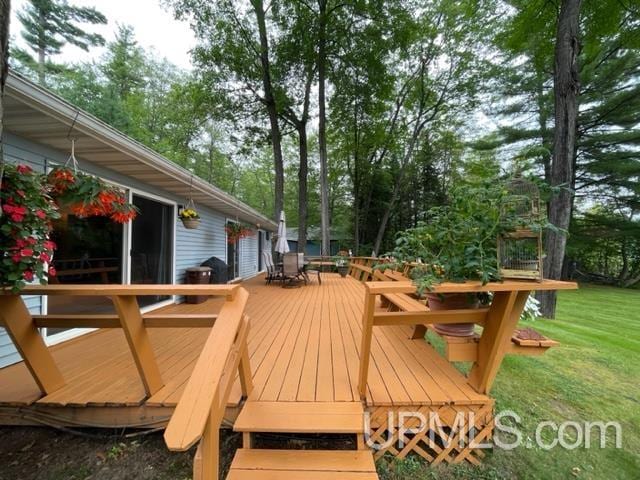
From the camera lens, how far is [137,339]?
1778 millimetres

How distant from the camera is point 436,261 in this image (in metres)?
1.87

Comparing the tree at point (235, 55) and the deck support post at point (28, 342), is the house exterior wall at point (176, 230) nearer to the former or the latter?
the deck support post at point (28, 342)

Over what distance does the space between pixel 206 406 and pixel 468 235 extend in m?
Result: 1.82

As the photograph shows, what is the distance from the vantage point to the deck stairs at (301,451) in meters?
1.48

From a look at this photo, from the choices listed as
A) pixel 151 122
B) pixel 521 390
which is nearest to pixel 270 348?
pixel 521 390

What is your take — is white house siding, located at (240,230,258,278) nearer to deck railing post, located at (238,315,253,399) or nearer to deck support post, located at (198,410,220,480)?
deck railing post, located at (238,315,253,399)

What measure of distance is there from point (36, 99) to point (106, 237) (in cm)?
243

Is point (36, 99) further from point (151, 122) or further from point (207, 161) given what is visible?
point (207, 161)

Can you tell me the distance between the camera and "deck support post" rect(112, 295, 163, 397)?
170 cm

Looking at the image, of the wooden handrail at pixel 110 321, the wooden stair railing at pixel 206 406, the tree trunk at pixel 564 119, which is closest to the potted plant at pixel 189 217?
the wooden handrail at pixel 110 321

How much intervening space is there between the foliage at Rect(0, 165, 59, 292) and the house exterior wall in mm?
1385

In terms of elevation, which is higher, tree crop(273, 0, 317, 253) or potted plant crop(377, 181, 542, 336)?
tree crop(273, 0, 317, 253)

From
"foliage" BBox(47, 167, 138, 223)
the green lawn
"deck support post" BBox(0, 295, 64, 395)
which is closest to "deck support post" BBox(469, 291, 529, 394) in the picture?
the green lawn

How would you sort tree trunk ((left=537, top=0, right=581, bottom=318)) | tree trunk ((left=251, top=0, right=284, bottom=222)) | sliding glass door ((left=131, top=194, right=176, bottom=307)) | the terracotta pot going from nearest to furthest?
the terracotta pot, sliding glass door ((left=131, top=194, right=176, bottom=307)), tree trunk ((left=537, top=0, right=581, bottom=318)), tree trunk ((left=251, top=0, right=284, bottom=222))
